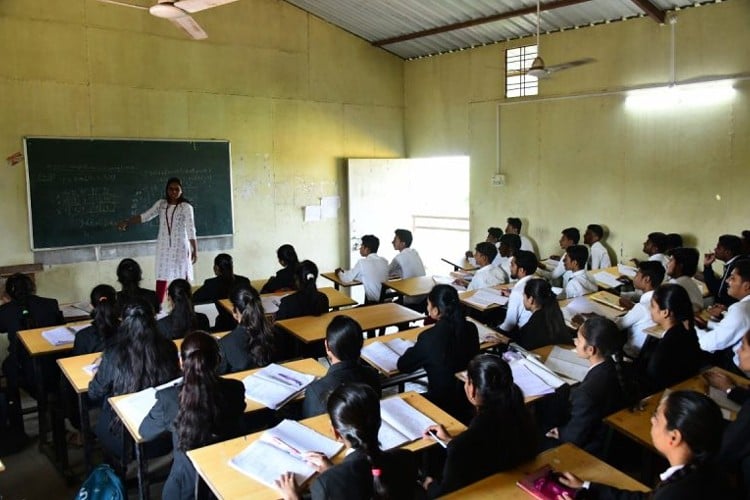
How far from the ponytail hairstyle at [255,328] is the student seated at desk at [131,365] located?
47 cm

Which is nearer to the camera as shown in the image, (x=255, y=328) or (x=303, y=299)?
(x=255, y=328)

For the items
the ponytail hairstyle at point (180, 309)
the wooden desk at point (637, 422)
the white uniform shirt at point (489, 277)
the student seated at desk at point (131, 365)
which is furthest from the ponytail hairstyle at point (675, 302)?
the ponytail hairstyle at point (180, 309)

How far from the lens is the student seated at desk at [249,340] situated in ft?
11.0

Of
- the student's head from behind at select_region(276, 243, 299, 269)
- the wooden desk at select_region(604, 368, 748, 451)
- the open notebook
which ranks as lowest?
the wooden desk at select_region(604, 368, 748, 451)

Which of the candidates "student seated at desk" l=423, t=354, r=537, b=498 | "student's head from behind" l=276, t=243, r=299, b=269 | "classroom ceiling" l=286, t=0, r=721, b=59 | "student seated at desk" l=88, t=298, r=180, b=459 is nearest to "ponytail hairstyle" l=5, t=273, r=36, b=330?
"student seated at desk" l=88, t=298, r=180, b=459

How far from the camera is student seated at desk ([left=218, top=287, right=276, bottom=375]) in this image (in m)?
3.34

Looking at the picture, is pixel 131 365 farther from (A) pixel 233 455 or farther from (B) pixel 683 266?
(B) pixel 683 266

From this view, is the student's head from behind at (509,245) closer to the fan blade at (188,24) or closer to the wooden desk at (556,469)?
the fan blade at (188,24)

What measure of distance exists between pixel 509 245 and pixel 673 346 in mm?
2805

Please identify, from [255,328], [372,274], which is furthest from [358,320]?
[372,274]

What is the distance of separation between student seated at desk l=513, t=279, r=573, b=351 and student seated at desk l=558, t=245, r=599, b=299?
107cm

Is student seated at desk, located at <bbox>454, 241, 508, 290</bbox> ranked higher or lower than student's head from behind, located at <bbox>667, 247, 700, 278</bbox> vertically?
lower

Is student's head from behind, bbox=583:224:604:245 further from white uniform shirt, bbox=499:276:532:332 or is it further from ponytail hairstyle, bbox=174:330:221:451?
ponytail hairstyle, bbox=174:330:221:451

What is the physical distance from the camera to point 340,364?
2.69 m
